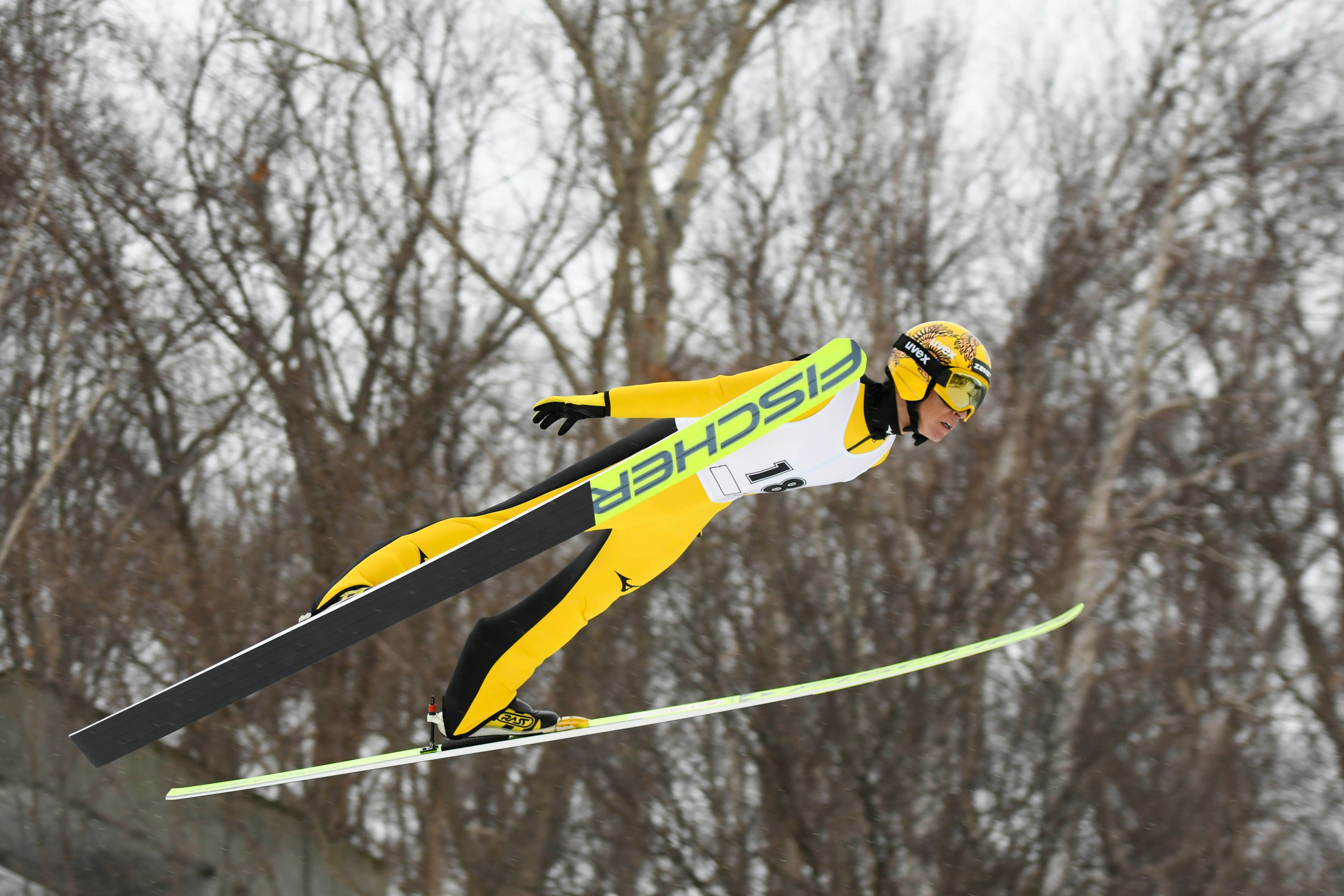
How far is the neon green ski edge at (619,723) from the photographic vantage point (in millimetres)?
3385

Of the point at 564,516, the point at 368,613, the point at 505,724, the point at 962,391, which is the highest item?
the point at 962,391

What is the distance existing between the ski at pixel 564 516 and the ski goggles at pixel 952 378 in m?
0.23

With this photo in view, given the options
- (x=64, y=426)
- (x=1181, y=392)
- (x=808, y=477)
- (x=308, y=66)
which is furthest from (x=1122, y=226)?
(x=64, y=426)

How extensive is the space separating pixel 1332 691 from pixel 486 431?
9330mm

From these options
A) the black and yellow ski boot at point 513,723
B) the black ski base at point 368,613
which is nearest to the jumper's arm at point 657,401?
the black ski base at point 368,613

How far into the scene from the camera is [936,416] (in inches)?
117

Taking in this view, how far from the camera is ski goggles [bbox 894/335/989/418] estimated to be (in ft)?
9.58

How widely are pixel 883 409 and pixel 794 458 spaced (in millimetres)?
278

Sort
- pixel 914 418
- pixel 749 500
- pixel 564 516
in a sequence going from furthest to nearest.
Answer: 1. pixel 749 500
2. pixel 914 418
3. pixel 564 516

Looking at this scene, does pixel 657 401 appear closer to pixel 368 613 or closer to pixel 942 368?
pixel 942 368

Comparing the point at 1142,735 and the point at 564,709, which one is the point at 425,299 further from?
the point at 1142,735

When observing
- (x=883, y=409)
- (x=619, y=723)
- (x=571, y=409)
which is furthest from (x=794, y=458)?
(x=619, y=723)

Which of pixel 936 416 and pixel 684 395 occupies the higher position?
pixel 684 395

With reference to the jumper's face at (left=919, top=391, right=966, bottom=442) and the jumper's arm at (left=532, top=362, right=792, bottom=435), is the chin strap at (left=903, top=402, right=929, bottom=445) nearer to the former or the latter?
the jumper's face at (left=919, top=391, right=966, bottom=442)
